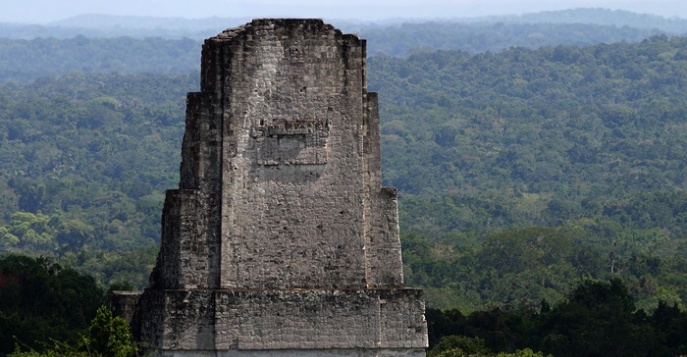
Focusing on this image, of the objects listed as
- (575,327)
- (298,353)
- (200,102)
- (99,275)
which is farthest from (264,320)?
(99,275)

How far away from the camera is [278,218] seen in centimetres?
2261

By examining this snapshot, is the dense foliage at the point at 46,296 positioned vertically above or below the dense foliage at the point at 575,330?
above

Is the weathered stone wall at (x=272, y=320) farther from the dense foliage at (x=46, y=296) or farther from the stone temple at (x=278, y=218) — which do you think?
the dense foliage at (x=46, y=296)

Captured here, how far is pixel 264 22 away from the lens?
74.9 feet

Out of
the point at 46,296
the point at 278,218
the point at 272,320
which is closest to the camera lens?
the point at 272,320

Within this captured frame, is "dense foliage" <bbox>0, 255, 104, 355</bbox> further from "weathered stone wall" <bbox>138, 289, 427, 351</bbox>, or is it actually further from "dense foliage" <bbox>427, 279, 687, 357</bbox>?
"weathered stone wall" <bbox>138, 289, 427, 351</bbox>

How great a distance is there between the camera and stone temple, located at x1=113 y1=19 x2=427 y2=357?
22.5 metres

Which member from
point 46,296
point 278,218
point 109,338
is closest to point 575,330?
point 46,296

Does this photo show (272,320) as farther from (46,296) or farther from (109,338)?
(46,296)

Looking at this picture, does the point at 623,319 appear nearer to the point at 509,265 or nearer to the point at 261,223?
the point at 261,223

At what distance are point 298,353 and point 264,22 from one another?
383cm

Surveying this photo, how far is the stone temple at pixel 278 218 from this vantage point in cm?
2250

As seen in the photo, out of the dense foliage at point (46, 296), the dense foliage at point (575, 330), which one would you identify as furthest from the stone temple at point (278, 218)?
the dense foliage at point (575, 330)

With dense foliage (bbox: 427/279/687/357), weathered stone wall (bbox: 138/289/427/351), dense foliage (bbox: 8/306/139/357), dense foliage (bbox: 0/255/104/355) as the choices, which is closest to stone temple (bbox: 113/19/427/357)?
weathered stone wall (bbox: 138/289/427/351)
